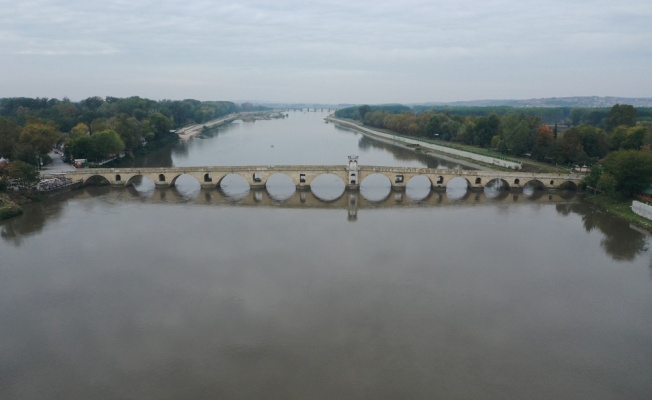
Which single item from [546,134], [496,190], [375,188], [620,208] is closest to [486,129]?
[546,134]

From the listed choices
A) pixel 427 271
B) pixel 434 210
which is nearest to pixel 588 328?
pixel 427 271

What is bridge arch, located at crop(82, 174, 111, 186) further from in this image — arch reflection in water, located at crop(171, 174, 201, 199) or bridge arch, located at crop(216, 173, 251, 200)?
bridge arch, located at crop(216, 173, 251, 200)

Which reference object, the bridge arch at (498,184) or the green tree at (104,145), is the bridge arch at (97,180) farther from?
the bridge arch at (498,184)

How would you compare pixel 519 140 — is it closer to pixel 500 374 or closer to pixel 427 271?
pixel 427 271

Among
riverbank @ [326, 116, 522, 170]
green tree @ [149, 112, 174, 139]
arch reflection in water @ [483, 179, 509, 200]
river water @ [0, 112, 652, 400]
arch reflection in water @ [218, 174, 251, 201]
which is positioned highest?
green tree @ [149, 112, 174, 139]

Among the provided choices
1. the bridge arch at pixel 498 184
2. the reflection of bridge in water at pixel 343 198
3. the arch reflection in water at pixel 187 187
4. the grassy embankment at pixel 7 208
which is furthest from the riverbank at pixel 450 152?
the grassy embankment at pixel 7 208

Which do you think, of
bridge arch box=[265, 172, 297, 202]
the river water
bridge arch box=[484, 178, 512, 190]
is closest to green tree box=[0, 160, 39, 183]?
the river water
